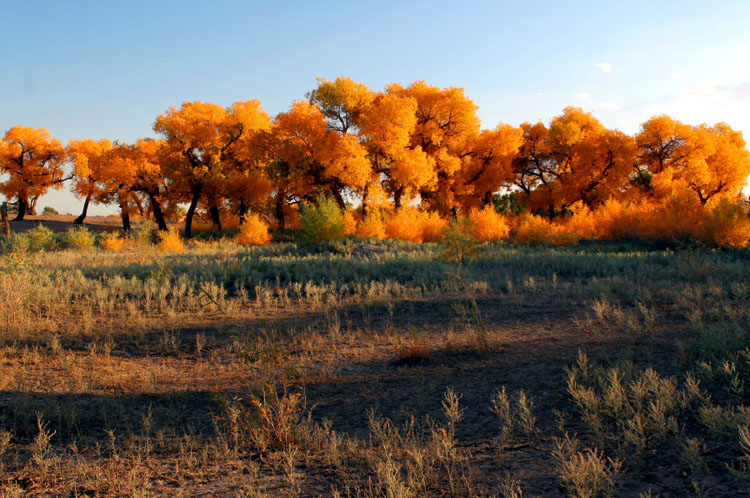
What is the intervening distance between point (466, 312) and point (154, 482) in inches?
256

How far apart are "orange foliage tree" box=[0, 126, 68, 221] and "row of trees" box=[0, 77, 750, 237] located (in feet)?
2.83

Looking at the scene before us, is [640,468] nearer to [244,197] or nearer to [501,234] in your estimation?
[501,234]

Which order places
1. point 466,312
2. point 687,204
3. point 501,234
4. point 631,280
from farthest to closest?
point 501,234, point 687,204, point 631,280, point 466,312

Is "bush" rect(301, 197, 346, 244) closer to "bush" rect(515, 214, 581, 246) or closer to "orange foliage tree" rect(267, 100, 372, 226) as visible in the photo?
"orange foliage tree" rect(267, 100, 372, 226)

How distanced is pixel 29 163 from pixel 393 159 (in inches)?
1406

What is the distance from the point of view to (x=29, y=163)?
43875 millimetres

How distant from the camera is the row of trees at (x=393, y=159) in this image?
28.1 m

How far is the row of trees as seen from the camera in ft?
92.2

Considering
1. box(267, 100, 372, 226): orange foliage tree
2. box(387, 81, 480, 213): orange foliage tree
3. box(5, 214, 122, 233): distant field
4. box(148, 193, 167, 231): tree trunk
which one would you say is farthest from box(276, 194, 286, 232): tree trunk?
box(5, 214, 122, 233): distant field

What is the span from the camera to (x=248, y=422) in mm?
4480

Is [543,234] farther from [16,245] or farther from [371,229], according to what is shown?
[16,245]

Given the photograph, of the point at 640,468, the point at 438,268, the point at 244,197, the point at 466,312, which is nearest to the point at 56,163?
the point at 244,197

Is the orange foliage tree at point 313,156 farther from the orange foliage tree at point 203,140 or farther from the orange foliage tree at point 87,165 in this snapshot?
the orange foliage tree at point 87,165

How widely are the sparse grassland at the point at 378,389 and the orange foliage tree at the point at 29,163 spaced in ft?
129
